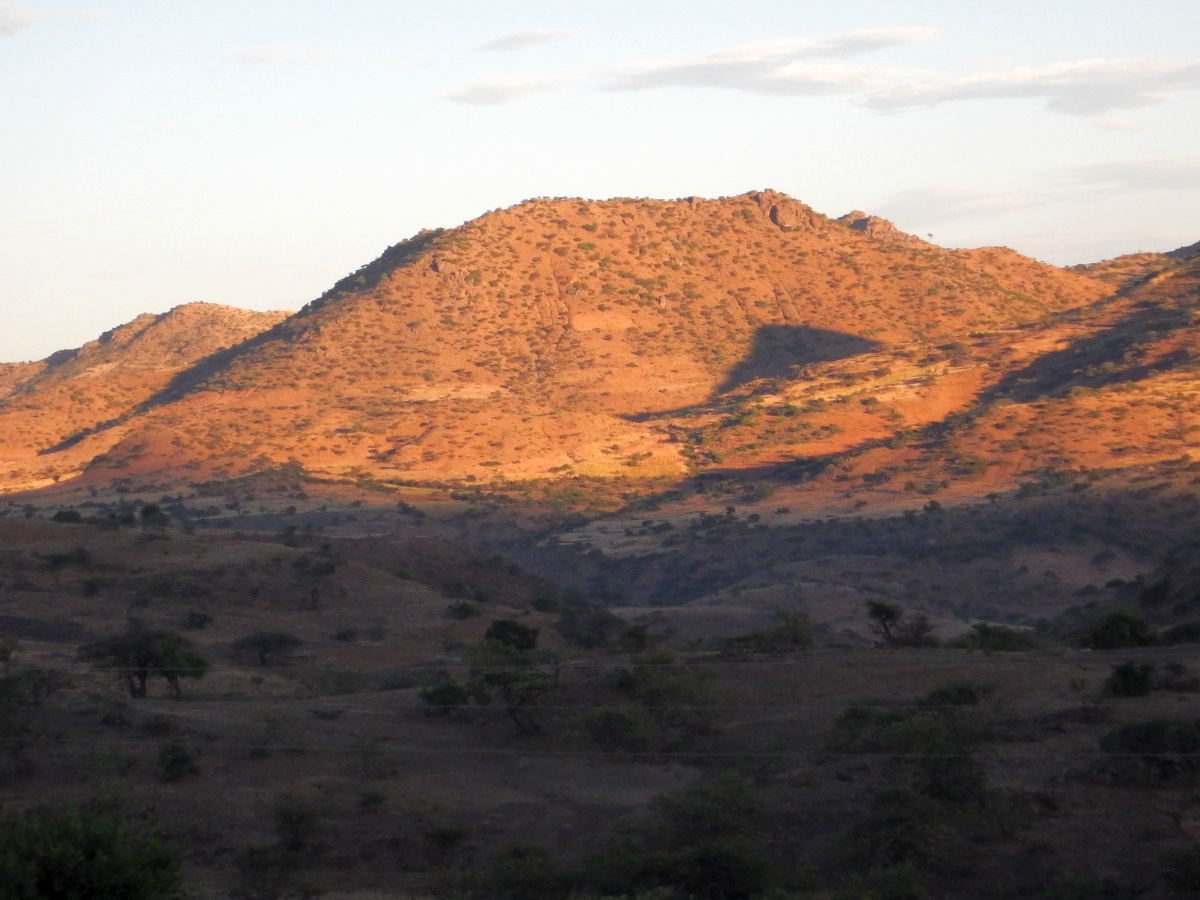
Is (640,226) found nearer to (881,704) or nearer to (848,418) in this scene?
(848,418)

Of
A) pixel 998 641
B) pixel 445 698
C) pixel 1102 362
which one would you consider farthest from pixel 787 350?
pixel 445 698

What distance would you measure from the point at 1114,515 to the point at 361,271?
92.9m

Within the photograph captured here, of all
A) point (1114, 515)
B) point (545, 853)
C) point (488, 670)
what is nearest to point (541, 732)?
Answer: point (488, 670)

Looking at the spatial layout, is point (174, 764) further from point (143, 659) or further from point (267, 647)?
point (267, 647)

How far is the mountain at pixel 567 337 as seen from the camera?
90.6 metres

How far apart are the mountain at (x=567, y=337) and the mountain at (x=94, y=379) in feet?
9.74

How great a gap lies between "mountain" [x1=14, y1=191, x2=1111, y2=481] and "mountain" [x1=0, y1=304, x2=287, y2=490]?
9.74 ft

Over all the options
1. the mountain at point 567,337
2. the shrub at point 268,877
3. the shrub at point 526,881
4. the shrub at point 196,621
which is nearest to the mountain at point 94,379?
the mountain at point 567,337

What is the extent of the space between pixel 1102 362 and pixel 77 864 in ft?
265

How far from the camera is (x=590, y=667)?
28953 millimetres

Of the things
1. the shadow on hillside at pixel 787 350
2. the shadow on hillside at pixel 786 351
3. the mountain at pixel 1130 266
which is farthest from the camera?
the mountain at pixel 1130 266

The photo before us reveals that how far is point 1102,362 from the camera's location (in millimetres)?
84938

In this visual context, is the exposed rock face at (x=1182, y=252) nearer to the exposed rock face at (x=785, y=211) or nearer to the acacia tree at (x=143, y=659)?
the exposed rock face at (x=785, y=211)

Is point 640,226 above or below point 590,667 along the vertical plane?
above
